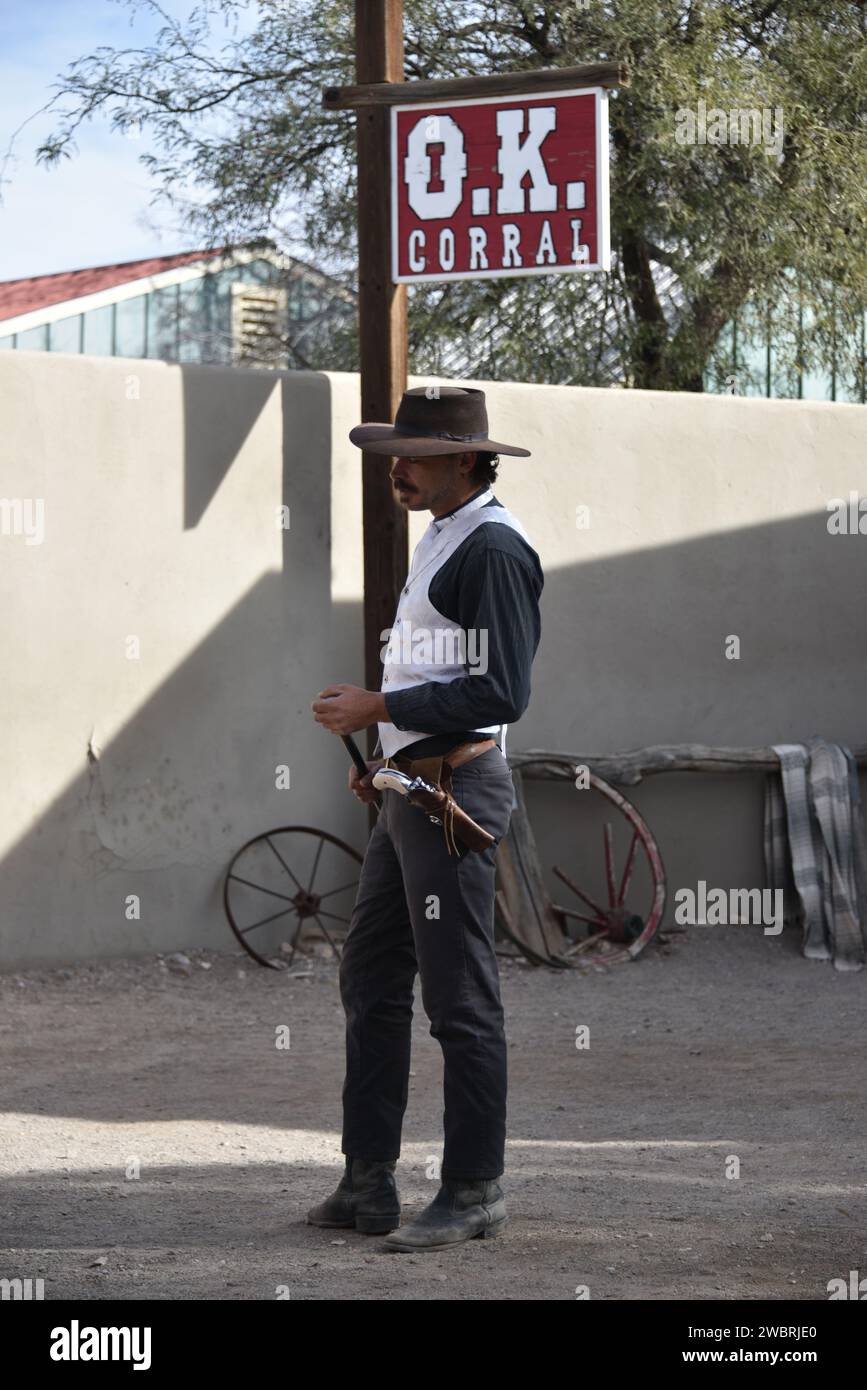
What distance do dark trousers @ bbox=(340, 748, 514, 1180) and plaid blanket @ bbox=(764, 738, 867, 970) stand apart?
192 inches

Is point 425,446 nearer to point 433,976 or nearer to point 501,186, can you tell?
point 433,976

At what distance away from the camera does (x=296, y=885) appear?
27.8 feet

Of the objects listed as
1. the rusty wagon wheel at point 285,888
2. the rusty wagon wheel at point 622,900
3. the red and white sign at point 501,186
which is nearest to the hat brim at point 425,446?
the red and white sign at point 501,186

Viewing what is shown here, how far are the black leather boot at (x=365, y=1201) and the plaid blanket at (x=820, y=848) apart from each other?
486 cm

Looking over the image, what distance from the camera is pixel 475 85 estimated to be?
7938 mm

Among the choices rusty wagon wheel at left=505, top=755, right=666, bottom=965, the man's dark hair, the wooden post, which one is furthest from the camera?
rusty wagon wheel at left=505, top=755, right=666, bottom=965

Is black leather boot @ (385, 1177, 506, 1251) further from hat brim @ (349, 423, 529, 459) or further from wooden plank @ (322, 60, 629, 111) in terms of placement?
wooden plank @ (322, 60, 629, 111)

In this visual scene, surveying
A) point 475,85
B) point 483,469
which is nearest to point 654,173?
point 475,85

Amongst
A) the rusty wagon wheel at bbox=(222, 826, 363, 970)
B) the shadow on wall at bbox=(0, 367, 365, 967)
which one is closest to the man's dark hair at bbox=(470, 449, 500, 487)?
the shadow on wall at bbox=(0, 367, 365, 967)

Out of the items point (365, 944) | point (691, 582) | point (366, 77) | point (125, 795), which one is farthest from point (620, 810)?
point (365, 944)

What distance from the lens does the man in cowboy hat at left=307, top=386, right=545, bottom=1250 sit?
4.05 m

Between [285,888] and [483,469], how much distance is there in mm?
4500

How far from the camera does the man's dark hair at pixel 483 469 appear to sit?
14.1 feet
